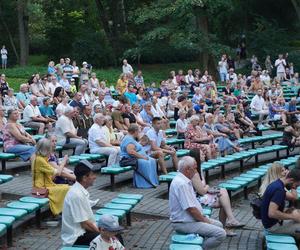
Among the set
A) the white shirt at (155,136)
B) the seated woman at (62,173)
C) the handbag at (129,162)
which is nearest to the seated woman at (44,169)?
the seated woman at (62,173)

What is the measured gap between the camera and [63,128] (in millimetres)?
14469

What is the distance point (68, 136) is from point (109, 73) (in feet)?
66.1

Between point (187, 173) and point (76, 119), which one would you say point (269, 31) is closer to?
point (76, 119)

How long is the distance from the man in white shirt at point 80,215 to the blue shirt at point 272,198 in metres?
2.44

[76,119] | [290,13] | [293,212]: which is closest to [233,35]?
[290,13]

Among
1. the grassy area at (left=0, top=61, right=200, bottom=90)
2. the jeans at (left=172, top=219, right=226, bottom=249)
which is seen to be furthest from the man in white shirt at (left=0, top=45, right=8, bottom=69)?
the jeans at (left=172, top=219, right=226, bottom=249)

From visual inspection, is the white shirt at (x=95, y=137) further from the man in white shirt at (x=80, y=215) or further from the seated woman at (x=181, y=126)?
the man in white shirt at (x=80, y=215)

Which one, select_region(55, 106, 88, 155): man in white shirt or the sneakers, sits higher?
select_region(55, 106, 88, 155): man in white shirt

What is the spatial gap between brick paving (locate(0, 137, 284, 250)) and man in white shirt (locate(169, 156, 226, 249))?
1.02 meters

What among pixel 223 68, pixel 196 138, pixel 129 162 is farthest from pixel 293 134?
pixel 223 68

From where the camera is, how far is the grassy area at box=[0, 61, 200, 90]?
1289 inches

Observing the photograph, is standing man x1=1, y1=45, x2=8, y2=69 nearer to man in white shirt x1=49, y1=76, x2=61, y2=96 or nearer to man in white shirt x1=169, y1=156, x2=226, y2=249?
man in white shirt x1=49, y1=76, x2=61, y2=96

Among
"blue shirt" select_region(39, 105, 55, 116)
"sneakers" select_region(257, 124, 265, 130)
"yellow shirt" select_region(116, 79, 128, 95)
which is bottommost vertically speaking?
"sneakers" select_region(257, 124, 265, 130)

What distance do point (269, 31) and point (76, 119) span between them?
990 inches
